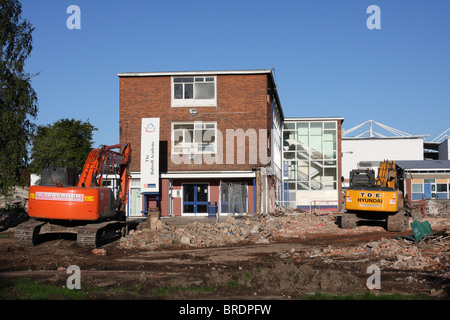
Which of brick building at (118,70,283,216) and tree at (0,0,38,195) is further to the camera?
brick building at (118,70,283,216)

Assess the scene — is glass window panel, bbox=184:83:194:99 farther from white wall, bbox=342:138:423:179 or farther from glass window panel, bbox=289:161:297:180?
white wall, bbox=342:138:423:179

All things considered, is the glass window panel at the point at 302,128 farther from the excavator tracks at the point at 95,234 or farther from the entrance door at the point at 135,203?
the excavator tracks at the point at 95,234

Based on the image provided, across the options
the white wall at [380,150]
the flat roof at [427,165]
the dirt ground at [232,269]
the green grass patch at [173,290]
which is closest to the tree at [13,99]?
the dirt ground at [232,269]

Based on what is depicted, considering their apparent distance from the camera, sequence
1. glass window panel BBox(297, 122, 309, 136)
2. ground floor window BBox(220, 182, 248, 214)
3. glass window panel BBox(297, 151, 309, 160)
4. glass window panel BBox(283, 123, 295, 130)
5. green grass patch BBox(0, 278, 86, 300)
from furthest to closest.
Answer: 1. glass window panel BBox(283, 123, 295, 130)
2. glass window panel BBox(297, 122, 309, 136)
3. glass window panel BBox(297, 151, 309, 160)
4. ground floor window BBox(220, 182, 248, 214)
5. green grass patch BBox(0, 278, 86, 300)

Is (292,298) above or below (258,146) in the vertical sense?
below

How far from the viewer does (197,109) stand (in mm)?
31109

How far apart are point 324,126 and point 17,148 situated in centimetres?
2989

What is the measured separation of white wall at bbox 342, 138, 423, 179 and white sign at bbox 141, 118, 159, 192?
35.6 metres

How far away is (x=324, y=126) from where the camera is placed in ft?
145

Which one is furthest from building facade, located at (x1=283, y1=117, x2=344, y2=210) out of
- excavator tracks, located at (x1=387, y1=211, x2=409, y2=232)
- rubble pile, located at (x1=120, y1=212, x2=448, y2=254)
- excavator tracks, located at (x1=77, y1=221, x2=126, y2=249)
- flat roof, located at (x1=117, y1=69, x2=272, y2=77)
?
excavator tracks, located at (x1=77, y1=221, x2=126, y2=249)

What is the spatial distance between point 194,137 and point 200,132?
0.50 m

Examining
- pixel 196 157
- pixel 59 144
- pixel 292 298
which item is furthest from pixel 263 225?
pixel 59 144

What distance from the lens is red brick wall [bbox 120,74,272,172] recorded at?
3073cm
